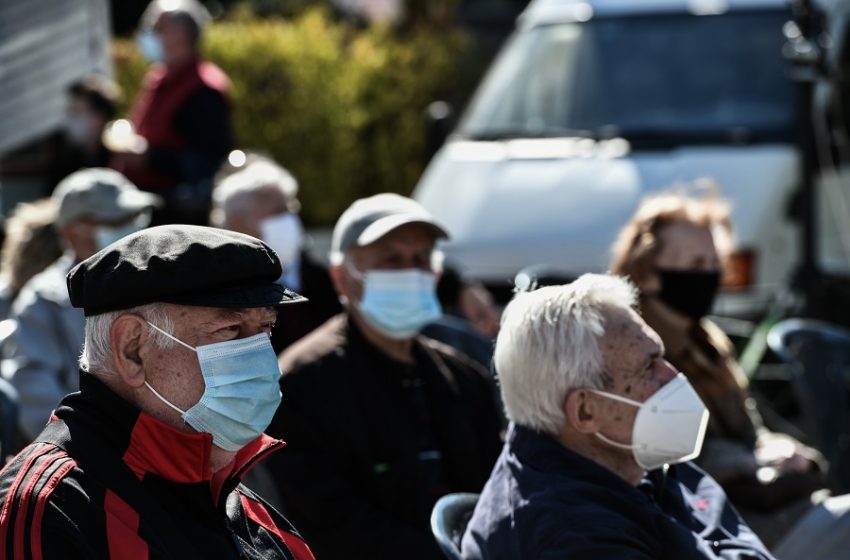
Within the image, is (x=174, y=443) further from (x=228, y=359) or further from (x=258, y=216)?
(x=258, y=216)

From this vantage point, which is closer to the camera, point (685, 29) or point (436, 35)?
point (685, 29)

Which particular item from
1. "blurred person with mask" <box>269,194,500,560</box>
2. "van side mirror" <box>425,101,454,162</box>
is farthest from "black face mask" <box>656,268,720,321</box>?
"van side mirror" <box>425,101,454,162</box>

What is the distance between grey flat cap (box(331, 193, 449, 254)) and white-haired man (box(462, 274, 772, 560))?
3.57 ft

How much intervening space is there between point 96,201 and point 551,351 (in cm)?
264

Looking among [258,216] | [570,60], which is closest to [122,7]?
[570,60]

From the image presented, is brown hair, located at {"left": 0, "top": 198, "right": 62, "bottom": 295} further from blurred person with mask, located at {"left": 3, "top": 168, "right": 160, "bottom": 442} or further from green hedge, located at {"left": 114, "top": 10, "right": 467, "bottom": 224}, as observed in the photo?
green hedge, located at {"left": 114, "top": 10, "right": 467, "bottom": 224}

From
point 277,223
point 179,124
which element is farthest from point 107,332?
point 179,124

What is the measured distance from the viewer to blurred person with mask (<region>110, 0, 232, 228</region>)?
25.4 feet

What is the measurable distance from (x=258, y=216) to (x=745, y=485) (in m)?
2.36

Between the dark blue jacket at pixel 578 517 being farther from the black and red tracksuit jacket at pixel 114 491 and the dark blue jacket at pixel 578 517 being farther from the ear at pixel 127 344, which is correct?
the ear at pixel 127 344

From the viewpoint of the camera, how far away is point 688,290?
16.1ft

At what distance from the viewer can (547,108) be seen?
8.23 metres

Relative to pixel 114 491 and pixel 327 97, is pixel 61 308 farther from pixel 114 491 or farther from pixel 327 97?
pixel 327 97

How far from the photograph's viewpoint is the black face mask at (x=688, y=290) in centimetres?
491
